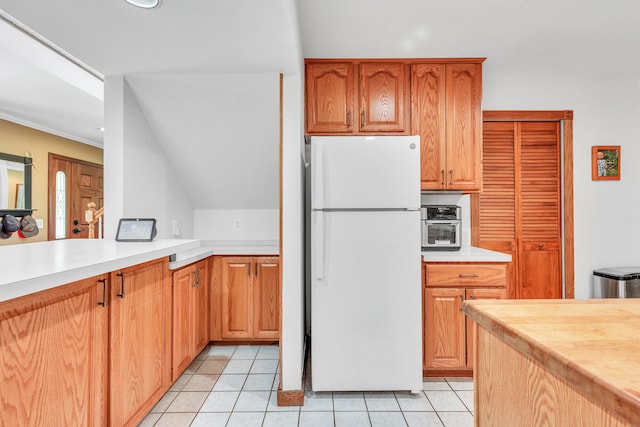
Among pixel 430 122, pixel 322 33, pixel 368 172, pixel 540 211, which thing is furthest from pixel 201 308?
pixel 540 211

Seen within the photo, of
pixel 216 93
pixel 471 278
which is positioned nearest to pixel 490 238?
pixel 471 278

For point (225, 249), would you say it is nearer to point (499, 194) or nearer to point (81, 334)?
point (81, 334)

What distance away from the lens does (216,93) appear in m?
2.25

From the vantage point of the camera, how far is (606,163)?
2896 millimetres

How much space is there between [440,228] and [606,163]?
1715 mm

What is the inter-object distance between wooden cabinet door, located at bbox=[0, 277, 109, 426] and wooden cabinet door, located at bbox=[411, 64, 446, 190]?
2.18m

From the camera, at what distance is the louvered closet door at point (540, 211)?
2908 millimetres

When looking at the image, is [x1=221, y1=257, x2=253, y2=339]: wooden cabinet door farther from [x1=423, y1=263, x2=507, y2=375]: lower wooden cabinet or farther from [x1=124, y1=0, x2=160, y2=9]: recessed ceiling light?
[x1=124, y1=0, x2=160, y2=9]: recessed ceiling light

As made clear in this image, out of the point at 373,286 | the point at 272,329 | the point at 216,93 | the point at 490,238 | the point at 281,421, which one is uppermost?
the point at 216,93

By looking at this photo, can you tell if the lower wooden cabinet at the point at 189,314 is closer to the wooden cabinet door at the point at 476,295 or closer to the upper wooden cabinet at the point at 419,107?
the upper wooden cabinet at the point at 419,107

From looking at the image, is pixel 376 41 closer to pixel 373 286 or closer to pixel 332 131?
pixel 332 131

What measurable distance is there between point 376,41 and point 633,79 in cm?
247

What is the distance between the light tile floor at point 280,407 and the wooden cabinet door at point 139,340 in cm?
21

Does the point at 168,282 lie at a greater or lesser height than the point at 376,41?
lesser
